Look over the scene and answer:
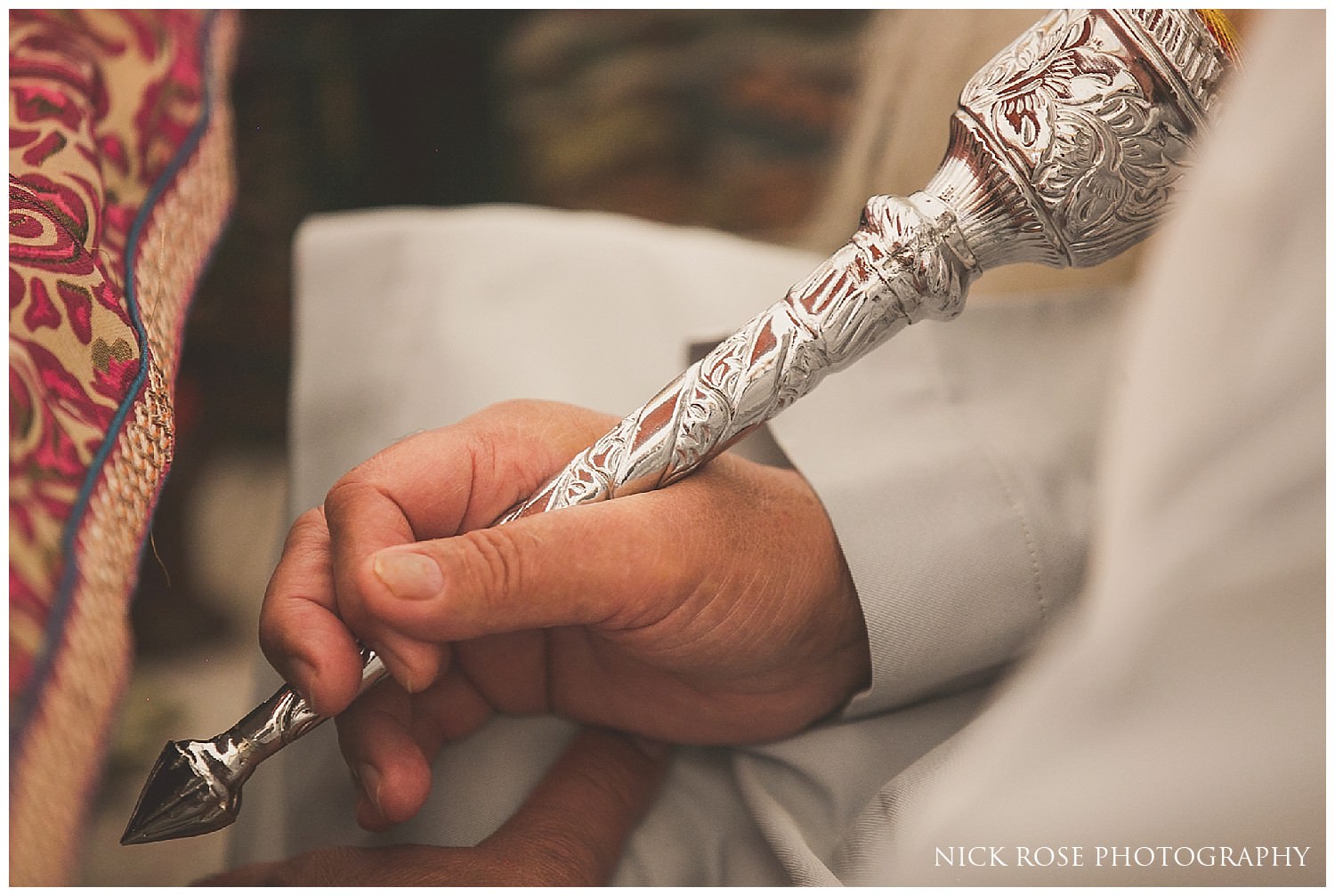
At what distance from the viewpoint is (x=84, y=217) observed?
1.00 feet

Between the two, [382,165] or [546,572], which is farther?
[382,165]

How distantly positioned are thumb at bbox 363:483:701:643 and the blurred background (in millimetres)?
75

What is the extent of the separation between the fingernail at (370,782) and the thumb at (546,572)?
56 mm

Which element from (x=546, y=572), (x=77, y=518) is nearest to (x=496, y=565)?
(x=546, y=572)

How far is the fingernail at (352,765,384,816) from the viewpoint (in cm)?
29

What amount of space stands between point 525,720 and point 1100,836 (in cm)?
18

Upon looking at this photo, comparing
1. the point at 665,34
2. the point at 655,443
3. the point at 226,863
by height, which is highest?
the point at 665,34

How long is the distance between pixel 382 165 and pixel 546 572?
22 cm

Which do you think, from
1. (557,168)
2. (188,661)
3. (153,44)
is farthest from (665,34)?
(188,661)

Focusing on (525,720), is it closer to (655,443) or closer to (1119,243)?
(655,443)

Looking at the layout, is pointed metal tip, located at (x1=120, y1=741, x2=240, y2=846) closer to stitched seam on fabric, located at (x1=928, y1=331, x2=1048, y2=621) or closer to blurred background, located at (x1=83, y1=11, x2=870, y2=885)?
blurred background, located at (x1=83, y1=11, x2=870, y2=885)

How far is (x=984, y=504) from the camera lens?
0.34 metres

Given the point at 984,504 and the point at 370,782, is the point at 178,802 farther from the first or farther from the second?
the point at 984,504

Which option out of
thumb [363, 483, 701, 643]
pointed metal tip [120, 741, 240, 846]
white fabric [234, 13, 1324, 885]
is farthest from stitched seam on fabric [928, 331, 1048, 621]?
pointed metal tip [120, 741, 240, 846]
